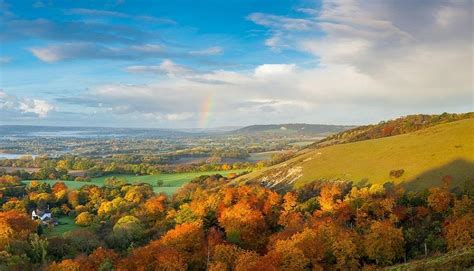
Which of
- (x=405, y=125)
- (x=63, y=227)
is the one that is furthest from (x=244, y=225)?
(x=405, y=125)

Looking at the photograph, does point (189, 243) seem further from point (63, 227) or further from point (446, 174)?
point (446, 174)

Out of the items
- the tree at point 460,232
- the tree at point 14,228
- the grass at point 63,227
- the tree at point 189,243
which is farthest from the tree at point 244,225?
the grass at point 63,227

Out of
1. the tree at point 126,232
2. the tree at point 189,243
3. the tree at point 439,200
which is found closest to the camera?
the tree at point 189,243

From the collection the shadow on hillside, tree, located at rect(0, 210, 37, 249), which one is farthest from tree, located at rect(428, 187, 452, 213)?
tree, located at rect(0, 210, 37, 249)

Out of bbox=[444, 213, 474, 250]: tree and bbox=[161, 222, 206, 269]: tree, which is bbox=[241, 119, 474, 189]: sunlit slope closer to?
bbox=[444, 213, 474, 250]: tree

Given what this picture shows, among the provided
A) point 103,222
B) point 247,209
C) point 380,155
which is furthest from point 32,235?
point 380,155

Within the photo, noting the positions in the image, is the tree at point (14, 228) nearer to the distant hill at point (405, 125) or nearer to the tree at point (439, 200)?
the tree at point (439, 200)
